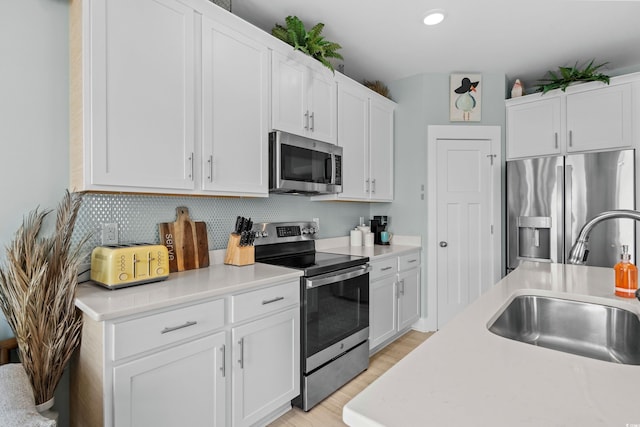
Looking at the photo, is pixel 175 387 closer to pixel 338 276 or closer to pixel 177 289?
pixel 177 289

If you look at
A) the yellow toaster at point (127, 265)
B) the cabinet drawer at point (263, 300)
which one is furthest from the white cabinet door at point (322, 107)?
the yellow toaster at point (127, 265)

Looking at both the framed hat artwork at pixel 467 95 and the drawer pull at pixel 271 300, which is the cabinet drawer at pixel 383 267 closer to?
the drawer pull at pixel 271 300

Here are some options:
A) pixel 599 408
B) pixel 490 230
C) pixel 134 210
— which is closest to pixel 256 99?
pixel 134 210

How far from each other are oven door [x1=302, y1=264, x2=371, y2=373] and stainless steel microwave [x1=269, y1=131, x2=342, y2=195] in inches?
26.3

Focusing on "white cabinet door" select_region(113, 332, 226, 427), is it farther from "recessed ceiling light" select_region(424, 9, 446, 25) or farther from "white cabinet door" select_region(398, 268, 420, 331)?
"recessed ceiling light" select_region(424, 9, 446, 25)

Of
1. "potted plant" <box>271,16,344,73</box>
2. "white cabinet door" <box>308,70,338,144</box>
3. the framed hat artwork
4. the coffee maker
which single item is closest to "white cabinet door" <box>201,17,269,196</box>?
"potted plant" <box>271,16,344,73</box>

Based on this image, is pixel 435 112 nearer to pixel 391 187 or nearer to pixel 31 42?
pixel 391 187

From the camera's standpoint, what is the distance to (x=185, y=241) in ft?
6.56

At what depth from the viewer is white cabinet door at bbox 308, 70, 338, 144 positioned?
2543 millimetres

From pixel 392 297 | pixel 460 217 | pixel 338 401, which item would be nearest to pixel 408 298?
pixel 392 297

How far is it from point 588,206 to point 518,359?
281 centimetres

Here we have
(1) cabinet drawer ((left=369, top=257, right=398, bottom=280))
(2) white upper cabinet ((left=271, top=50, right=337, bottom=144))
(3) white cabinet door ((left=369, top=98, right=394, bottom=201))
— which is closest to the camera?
(2) white upper cabinet ((left=271, top=50, right=337, bottom=144))

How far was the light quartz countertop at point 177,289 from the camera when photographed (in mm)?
1274

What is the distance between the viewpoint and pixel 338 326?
2289 mm
